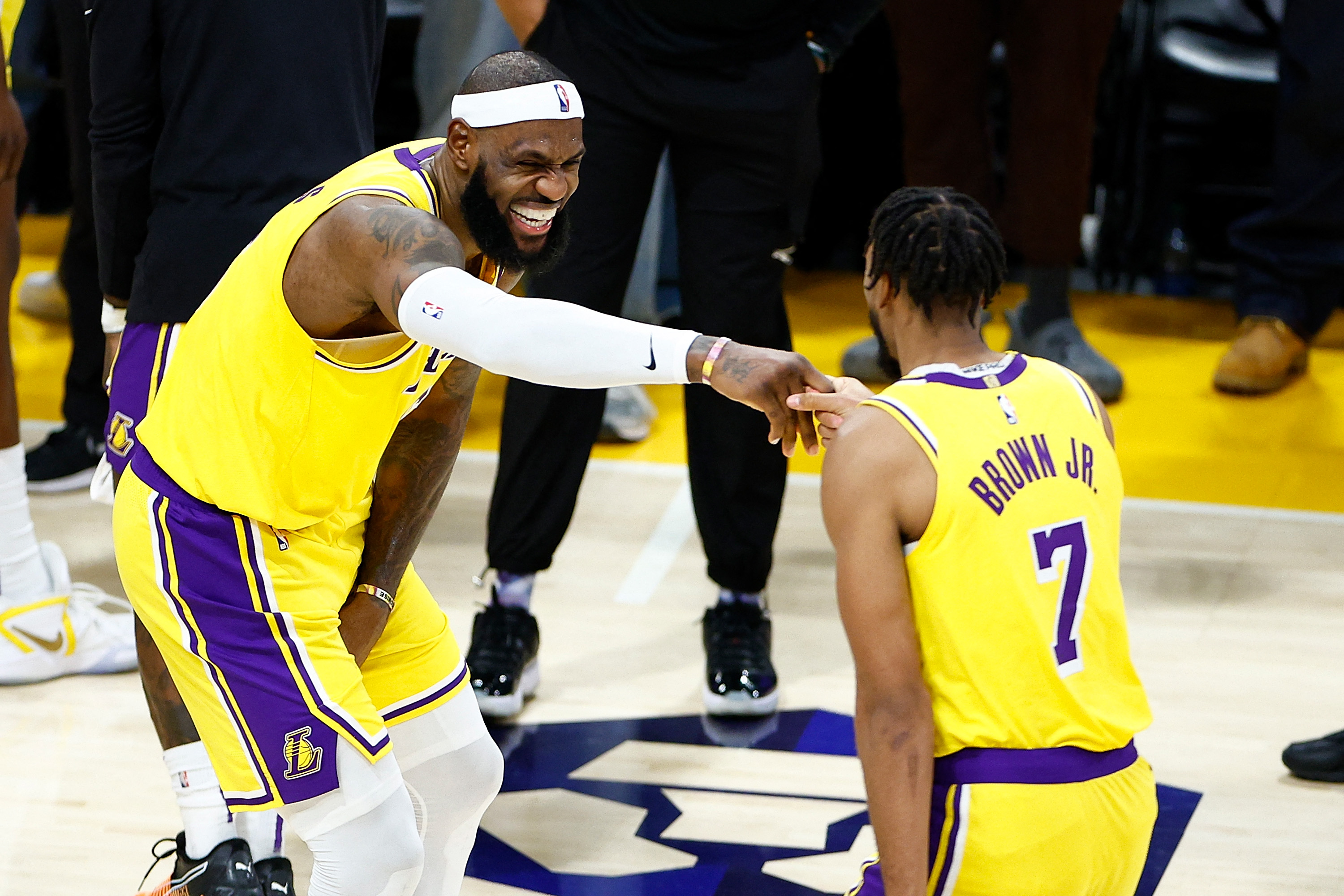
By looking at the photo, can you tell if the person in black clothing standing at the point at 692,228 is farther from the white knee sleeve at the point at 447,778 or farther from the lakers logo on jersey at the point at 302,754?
the lakers logo on jersey at the point at 302,754

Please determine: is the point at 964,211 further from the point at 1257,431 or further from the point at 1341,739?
the point at 1257,431

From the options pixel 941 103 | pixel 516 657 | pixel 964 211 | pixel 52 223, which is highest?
pixel 964 211

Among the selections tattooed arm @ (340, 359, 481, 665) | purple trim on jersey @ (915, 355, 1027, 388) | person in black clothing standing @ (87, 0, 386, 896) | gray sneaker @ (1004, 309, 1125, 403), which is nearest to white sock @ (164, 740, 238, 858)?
person in black clothing standing @ (87, 0, 386, 896)

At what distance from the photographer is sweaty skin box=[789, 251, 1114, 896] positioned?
86.0 inches

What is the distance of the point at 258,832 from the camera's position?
295 centimetres

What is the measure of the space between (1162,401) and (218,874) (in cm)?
420

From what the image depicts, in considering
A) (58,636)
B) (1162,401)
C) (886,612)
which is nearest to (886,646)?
(886,612)

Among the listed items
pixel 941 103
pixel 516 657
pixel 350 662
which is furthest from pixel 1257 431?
pixel 350 662

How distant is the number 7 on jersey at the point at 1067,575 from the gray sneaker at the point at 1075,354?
3.71 m

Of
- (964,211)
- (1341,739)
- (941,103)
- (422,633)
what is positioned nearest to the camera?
(964,211)

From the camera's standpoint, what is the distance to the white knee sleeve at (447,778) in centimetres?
271

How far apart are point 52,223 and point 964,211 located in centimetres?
665

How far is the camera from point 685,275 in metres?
3.97

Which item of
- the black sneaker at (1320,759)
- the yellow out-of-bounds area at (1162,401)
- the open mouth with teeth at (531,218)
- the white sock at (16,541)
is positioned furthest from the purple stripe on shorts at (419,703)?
the yellow out-of-bounds area at (1162,401)
